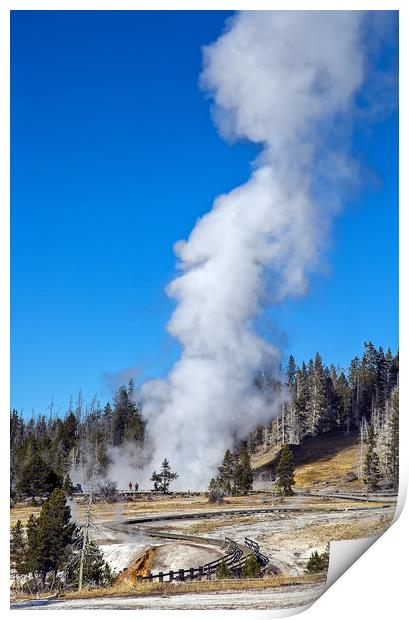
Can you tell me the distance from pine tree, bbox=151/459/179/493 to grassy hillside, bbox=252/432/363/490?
1236 millimetres

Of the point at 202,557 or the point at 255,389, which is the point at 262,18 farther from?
the point at 202,557

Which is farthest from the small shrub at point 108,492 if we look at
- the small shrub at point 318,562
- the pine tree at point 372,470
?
the pine tree at point 372,470

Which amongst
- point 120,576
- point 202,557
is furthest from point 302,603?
point 120,576

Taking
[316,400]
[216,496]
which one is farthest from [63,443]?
[316,400]

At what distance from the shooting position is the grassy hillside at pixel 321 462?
43.0 ft

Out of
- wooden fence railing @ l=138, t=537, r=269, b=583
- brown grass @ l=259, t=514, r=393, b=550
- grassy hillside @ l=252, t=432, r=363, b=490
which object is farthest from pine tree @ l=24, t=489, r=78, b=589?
grassy hillside @ l=252, t=432, r=363, b=490

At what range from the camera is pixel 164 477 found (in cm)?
1305

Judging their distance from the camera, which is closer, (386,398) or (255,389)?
(255,389)

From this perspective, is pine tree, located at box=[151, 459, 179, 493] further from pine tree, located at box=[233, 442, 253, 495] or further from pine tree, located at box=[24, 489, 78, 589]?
pine tree, located at box=[24, 489, 78, 589]

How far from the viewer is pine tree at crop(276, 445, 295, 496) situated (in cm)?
1314

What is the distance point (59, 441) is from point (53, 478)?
549mm

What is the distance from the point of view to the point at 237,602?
37.0 ft

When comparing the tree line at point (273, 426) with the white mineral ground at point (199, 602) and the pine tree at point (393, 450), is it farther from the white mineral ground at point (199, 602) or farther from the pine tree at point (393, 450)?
the white mineral ground at point (199, 602)

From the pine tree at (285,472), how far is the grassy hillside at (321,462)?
9 cm
